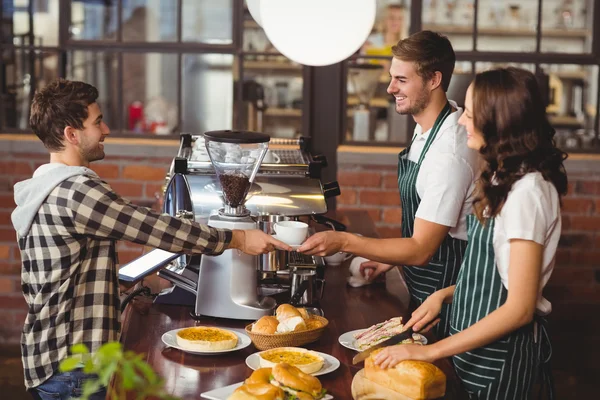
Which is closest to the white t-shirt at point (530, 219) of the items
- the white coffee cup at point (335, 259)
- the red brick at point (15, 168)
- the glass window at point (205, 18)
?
the white coffee cup at point (335, 259)

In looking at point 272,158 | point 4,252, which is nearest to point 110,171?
A: point 4,252

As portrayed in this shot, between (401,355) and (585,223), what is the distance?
308 cm

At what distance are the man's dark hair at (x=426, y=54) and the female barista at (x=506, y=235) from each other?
0.72 meters

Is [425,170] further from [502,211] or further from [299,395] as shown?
[299,395]

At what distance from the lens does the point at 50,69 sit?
5059 millimetres

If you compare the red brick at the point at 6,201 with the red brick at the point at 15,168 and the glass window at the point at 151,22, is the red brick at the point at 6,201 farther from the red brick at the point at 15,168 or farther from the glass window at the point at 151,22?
the glass window at the point at 151,22

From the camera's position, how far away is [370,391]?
76.0 inches

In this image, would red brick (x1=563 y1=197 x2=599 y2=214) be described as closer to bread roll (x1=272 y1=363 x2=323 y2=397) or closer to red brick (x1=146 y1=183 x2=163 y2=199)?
red brick (x1=146 y1=183 x2=163 y2=199)

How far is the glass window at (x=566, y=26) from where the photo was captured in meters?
5.20

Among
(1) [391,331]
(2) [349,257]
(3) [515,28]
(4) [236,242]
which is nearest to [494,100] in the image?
(1) [391,331]

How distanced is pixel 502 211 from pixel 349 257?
1435 millimetres

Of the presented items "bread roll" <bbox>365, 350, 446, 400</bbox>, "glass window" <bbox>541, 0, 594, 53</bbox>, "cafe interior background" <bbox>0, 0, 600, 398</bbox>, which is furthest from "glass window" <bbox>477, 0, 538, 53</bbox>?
"bread roll" <bbox>365, 350, 446, 400</bbox>

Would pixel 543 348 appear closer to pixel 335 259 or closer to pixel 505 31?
pixel 335 259

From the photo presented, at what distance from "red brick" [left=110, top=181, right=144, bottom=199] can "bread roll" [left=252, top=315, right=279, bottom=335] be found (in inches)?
104
